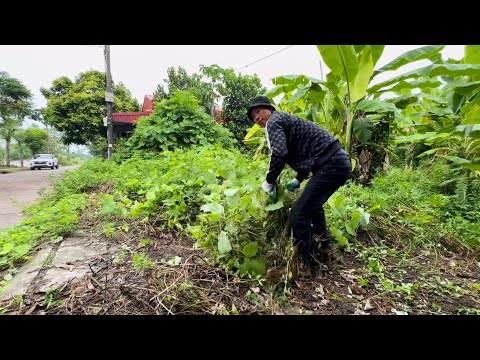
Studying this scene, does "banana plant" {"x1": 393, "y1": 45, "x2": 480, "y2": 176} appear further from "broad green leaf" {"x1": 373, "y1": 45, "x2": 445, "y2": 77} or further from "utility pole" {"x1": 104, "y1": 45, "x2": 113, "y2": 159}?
"utility pole" {"x1": 104, "y1": 45, "x2": 113, "y2": 159}

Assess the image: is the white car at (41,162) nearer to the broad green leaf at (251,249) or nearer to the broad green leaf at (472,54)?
the broad green leaf at (251,249)

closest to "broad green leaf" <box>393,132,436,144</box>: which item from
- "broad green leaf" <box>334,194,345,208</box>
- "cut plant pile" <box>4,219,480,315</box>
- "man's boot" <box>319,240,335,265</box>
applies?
"cut plant pile" <box>4,219,480,315</box>

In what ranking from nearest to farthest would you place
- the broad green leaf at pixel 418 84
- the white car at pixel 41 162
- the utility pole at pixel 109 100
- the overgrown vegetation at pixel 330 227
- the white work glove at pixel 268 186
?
the overgrown vegetation at pixel 330 227 → the white work glove at pixel 268 186 → the broad green leaf at pixel 418 84 → the utility pole at pixel 109 100 → the white car at pixel 41 162

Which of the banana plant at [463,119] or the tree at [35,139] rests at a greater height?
the tree at [35,139]

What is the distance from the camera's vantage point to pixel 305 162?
215cm

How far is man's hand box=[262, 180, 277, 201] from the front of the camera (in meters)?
2.17

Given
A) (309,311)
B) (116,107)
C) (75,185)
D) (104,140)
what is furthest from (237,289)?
(116,107)

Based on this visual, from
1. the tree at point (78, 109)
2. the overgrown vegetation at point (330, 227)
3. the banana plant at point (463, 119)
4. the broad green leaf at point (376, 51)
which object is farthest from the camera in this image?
the tree at point (78, 109)

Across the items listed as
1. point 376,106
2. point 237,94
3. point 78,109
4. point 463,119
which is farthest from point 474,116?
point 78,109

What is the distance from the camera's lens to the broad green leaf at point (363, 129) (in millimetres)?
3732

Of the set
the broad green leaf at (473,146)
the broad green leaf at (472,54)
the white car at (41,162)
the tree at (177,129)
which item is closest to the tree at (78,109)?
the white car at (41,162)

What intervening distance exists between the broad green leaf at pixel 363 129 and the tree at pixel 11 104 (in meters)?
24.0

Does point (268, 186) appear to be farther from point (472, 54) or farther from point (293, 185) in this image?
point (472, 54)

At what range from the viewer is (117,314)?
169 cm
